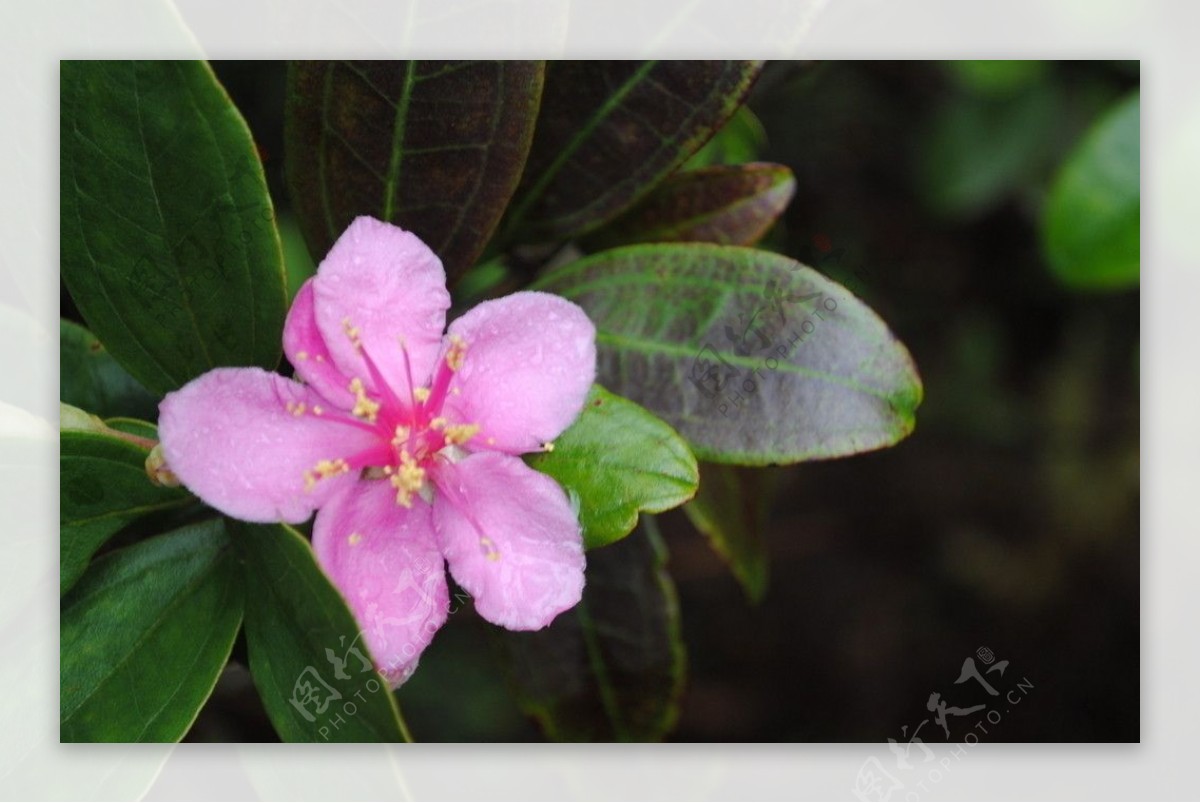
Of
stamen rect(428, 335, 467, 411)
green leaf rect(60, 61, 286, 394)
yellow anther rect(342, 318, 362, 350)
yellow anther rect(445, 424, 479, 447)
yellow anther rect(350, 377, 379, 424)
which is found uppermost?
green leaf rect(60, 61, 286, 394)

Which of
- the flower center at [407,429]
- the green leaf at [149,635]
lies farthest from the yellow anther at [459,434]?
the green leaf at [149,635]

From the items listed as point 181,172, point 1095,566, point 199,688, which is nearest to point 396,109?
point 181,172

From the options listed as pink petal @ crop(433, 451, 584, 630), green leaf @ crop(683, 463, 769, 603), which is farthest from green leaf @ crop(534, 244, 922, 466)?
green leaf @ crop(683, 463, 769, 603)

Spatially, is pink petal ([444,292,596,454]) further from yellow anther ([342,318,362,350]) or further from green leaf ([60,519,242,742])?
green leaf ([60,519,242,742])

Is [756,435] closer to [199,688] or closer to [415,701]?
[199,688]

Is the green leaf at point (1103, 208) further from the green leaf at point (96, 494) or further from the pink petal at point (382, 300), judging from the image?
the green leaf at point (96, 494)

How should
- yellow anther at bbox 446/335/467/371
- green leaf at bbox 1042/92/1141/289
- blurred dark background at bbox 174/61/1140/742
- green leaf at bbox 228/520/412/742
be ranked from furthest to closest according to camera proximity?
1. blurred dark background at bbox 174/61/1140/742
2. green leaf at bbox 1042/92/1141/289
3. yellow anther at bbox 446/335/467/371
4. green leaf at bbox 228/520/412/742

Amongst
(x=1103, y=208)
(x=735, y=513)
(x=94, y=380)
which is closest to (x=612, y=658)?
(x=735, y=513)
